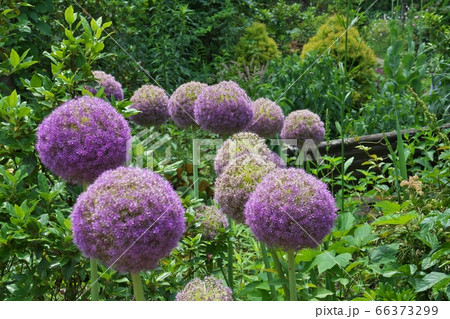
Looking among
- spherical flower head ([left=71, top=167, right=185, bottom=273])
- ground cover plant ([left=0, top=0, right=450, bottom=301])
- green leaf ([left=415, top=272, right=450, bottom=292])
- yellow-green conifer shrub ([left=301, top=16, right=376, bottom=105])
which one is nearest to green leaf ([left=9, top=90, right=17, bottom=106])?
ground cover plant ([left=0, top=0, right=450, bottom=301])

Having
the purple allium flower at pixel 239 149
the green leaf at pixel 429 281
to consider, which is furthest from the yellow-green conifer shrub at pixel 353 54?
the green leaf at pixel 429 281

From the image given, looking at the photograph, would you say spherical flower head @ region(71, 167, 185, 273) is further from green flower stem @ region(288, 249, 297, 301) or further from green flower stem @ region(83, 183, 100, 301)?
green flower stem @ region(288, 249, 297, 301)

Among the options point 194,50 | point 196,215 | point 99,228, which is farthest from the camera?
point 194,50

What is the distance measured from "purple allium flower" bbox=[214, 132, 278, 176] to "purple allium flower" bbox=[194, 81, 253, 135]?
0.25 meters

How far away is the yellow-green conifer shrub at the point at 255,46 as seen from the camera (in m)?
9.88

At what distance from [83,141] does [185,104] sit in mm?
1544

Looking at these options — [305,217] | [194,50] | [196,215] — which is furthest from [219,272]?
[194,50]

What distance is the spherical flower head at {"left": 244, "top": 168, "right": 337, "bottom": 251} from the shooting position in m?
1.90

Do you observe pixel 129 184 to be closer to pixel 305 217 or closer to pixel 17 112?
pixel 305 217

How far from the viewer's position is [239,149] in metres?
2.71

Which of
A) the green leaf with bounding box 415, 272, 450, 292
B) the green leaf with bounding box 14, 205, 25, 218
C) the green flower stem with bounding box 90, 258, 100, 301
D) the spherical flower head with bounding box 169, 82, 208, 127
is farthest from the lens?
the spherical flower head with bounding box 169, 82, 208, 127

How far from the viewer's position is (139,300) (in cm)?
177

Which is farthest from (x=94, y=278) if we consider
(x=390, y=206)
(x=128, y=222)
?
(x=390, y=206)
